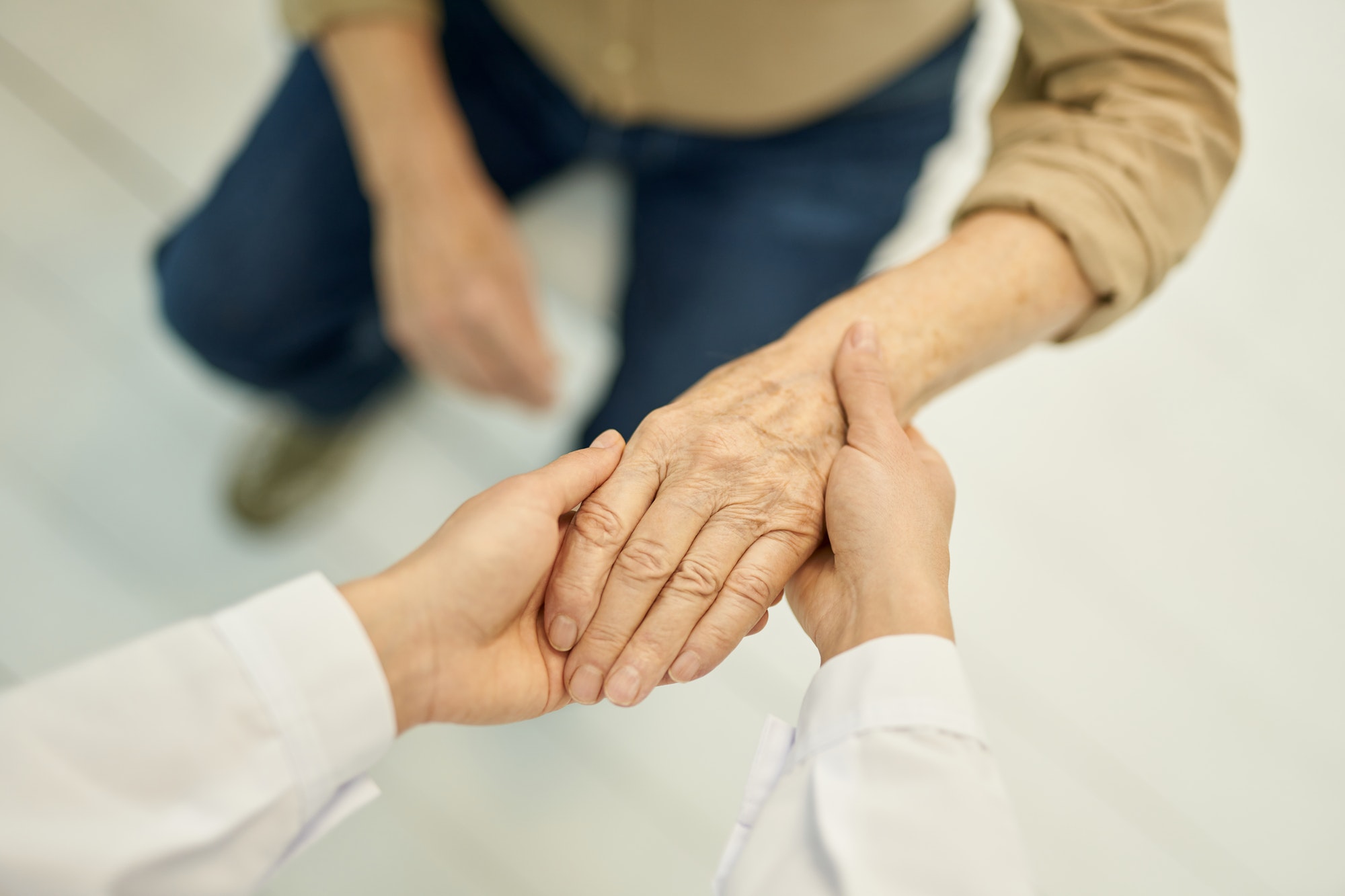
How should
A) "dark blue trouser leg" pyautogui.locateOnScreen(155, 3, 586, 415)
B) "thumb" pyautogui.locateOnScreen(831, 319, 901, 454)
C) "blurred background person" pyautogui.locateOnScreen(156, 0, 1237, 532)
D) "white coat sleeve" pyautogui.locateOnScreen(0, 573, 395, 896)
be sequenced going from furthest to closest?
"dark blue trouser leg" pyautogui.locateOnScreen(155, 3, 586, 415) → "blurred background person" pyautogui.locateOnScreen(156, 0, 1237, 532) → "thumb" pyautogui.locateOnScreen(831, 319, 901, 454) → "white coat sleeve" pyautogui.locateOnScreen(0, 573, 395, 896)

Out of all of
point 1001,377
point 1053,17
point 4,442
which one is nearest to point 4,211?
point 4,442

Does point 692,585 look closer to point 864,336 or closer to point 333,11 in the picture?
point 864,336

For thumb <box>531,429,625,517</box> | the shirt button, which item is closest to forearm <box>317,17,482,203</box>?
the shirt button

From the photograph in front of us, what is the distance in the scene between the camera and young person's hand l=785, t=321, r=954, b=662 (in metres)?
0.59

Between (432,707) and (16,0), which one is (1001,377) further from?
(16,0)

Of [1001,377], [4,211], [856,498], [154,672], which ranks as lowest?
[1001,377]

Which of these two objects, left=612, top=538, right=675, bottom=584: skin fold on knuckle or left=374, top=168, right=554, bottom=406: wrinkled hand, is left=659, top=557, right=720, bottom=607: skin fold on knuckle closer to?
left=612, top=538, right=675, bottom=584: skin fold on knuckle

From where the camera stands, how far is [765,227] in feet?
3.26

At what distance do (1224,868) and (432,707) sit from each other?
122 centimetres

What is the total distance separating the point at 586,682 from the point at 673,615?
0.08 m

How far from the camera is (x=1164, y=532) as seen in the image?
4.42 ft

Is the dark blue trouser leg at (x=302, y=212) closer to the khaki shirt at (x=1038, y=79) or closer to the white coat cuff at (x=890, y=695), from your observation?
the khaki shirt at (x=1038, y=79)

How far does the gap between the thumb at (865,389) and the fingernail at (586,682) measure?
28cm

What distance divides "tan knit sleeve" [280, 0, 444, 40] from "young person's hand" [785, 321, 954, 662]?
639 millimetres
